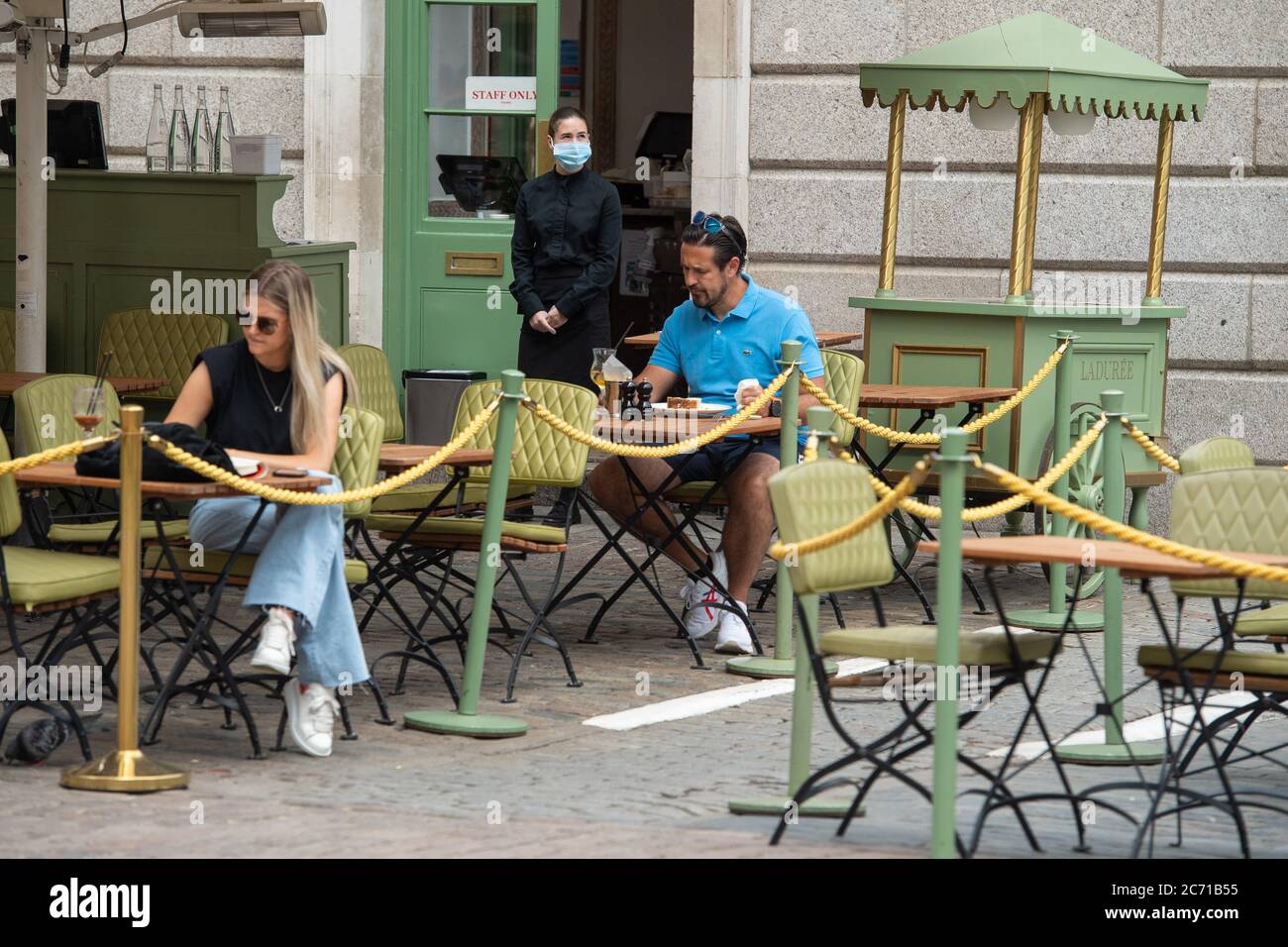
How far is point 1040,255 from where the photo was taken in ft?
39.8

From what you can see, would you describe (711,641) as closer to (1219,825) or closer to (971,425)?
(971,425)

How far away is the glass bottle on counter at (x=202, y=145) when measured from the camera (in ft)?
35.4

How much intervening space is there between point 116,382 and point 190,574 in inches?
111

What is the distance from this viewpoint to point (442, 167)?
1280 cm

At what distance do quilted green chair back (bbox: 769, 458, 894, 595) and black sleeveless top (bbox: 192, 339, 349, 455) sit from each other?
6.77 feet

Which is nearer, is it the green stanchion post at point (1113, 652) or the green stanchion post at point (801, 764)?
the green stanchion post at point (801, 764)

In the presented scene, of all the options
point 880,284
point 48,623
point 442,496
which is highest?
point 880,284

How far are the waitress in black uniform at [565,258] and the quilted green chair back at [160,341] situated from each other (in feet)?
5.49

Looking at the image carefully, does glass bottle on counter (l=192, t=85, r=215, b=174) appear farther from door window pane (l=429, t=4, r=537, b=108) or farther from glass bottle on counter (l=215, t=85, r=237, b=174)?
door window pane (l=429, t=4, r=537, b=108)

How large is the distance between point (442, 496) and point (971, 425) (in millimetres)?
2369

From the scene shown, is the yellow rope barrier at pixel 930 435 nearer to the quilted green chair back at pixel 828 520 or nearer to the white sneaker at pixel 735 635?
the white sneaker at pixel 735 635

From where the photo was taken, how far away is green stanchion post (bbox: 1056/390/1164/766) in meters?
6.86

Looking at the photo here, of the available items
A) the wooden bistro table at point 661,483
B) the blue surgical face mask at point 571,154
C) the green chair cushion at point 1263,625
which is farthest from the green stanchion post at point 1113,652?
the blue surgical face mask at point 571,154
